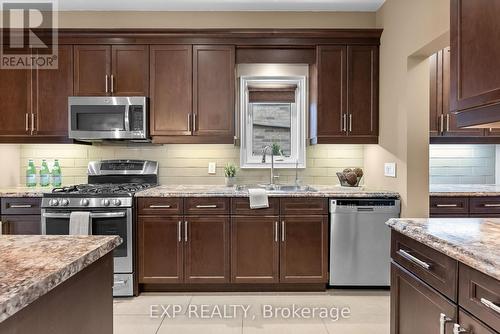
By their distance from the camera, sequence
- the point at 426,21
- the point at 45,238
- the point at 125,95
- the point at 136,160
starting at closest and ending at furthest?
the point at 45,238
the point at 426,21
the point at 125,95
the point at 136,160

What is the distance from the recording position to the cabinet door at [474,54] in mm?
1276

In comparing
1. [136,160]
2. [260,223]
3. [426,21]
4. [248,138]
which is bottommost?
[260,223]

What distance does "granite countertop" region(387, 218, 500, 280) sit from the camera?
1104 millimetres

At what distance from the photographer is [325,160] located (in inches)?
148

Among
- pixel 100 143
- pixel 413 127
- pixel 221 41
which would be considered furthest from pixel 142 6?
pixel 413 127

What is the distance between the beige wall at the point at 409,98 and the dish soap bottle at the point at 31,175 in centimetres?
362

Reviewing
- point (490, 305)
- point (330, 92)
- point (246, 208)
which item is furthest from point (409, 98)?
point (490, 305)

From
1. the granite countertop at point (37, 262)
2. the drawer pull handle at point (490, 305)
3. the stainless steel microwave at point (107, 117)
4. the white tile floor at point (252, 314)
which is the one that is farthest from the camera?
the stainless steel microwave at point (107, 117)

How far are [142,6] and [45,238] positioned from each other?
2.88 meters

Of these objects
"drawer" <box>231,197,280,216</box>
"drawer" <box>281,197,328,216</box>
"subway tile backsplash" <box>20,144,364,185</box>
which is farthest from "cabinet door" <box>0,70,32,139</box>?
"drawer" <box>281,197,328,216</box>

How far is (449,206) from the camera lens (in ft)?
10.4

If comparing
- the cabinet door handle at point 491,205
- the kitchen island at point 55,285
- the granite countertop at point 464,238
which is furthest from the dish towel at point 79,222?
the cabinet door handle at point 491,205

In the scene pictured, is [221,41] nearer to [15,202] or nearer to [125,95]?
[125,95]

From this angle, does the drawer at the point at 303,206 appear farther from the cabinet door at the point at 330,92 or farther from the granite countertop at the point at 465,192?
the granite countertop at the point at 465,192
